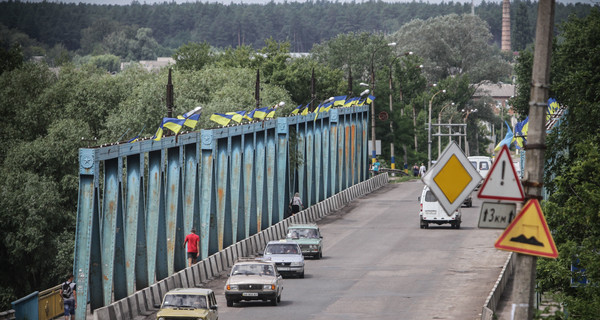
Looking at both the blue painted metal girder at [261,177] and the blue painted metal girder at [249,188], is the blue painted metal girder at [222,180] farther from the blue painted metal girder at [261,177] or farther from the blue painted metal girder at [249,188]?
the blue painted metal girder at [261,177]

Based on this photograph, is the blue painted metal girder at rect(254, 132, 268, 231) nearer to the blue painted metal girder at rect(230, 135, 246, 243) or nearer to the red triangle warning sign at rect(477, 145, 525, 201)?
the blue painted metal girder at rect(230, 135, 246, 243)

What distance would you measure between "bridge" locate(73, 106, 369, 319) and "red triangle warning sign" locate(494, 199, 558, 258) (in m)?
19.1

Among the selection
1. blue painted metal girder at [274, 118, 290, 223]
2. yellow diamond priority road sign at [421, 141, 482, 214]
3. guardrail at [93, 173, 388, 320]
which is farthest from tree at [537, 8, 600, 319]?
blue painted metal girder at [274, 118, 290, 223]

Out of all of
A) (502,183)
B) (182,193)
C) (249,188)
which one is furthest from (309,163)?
(502,183)

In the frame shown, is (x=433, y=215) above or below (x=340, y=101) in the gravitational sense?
below

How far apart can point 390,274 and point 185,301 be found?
511 inches

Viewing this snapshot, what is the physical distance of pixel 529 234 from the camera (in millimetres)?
9484

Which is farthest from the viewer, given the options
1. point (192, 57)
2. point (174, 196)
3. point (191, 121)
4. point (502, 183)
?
point (192, 57)

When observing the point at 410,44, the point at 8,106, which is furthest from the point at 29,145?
the point at 410,44

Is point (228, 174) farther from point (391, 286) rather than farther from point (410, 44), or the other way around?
point (410, 44)

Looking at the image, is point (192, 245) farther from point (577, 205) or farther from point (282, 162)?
point (282, 162)

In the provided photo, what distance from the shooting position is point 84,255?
2772 cm

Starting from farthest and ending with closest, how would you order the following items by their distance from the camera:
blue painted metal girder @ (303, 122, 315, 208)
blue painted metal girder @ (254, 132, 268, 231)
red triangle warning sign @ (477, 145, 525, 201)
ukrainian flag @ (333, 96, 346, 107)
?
ukrainian flag @ (333, 96, 346, 107), blue painted metal girder @ (303, 122, 315, 208), blue painted metal girder @ (254, 132, 268, 231), red triangle warning sign @ (477, 145, 525, 201)

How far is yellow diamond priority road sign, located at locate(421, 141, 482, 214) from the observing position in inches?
384
